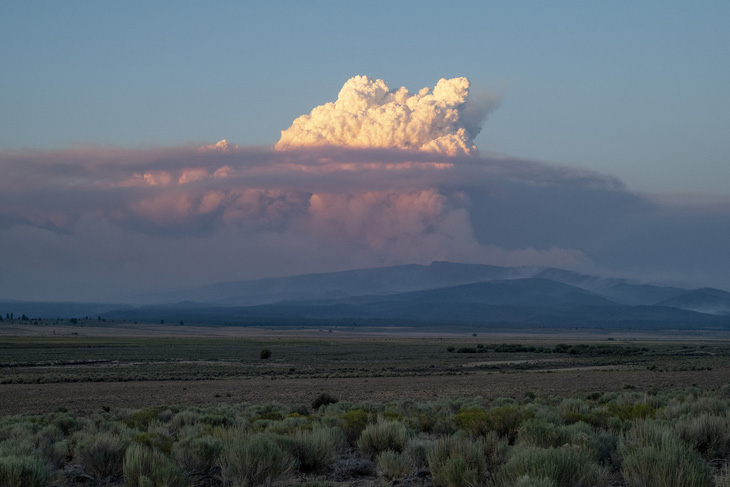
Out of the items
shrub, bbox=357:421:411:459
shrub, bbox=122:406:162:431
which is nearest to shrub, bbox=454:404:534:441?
shrub, bbox=357:421:411:459

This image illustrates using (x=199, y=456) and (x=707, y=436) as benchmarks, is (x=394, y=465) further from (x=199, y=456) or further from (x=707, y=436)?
(x=707, y=436)

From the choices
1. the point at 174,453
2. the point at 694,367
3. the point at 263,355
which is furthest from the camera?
the point at 263,355

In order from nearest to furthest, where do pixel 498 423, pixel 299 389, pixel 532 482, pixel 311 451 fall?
1. pixel 532 482
2. pixel 311 451
3. pixel 498 423
4. pixel 299 389

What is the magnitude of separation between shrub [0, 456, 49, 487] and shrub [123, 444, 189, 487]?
1.05 metres

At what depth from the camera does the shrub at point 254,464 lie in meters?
9.57

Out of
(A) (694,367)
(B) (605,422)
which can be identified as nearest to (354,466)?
(B) (605,422)

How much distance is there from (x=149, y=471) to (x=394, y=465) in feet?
11.2

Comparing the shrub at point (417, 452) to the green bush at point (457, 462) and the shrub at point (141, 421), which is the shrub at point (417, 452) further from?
the shrub at point (141, 421)

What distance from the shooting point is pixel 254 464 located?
9.70 m

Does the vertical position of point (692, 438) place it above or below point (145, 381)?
above

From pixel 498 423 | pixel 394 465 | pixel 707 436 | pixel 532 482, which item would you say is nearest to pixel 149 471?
pixel 394 465

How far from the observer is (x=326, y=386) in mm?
42062

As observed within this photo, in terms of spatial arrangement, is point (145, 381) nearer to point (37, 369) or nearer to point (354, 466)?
point (37, 369)

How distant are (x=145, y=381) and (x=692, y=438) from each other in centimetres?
4130
